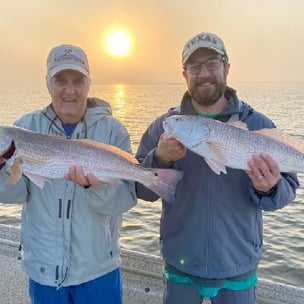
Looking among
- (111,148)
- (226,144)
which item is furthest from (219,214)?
(111,148)

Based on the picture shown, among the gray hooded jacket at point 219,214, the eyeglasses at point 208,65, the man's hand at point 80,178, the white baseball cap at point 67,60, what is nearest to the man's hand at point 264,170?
the gray hooded jacket at point 219,214

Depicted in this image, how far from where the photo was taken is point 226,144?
321 centimetres

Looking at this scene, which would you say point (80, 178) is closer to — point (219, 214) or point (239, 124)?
point (219, 214)

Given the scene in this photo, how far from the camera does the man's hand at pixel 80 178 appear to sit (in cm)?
325

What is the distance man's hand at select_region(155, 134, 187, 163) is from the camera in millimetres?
3221

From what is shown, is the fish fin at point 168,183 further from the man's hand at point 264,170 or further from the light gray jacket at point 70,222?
the man's hand at point 264,170

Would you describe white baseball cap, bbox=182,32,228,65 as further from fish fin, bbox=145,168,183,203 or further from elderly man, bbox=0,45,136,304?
fish fin, bbox=145,168,183,203

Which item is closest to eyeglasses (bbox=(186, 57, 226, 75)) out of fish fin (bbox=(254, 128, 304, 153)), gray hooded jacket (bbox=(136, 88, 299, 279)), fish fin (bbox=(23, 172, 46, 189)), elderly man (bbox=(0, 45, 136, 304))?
gray hooded jacket (bbox=(136, 88, 299, 279))

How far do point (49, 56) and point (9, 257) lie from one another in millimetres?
2975

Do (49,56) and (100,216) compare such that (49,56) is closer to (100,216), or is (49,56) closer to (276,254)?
(100,216)

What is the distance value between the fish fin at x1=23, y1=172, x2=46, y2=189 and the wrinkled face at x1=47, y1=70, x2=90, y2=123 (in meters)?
0.56

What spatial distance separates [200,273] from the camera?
3346mm

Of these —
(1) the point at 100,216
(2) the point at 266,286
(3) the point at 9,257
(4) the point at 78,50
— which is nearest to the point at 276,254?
(2) the point at 266,286

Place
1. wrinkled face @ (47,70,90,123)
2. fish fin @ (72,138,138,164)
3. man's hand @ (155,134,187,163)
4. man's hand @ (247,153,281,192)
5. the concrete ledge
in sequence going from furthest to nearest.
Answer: the concrete ledge
wrinkled face @ (47,70,90,123)
fish fin @ (72,138,138,164)
man's hand @ (155,134,187,163)
man's hand @ (247,153,281,192)
